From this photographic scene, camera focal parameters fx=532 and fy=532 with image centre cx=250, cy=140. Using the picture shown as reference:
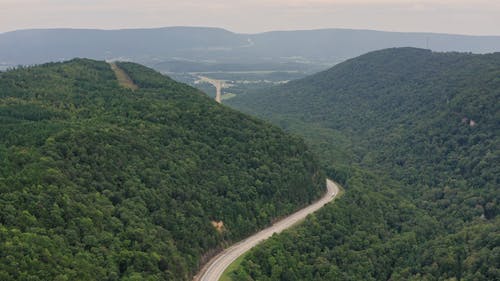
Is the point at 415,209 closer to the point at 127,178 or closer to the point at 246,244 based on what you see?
the point at 246,244

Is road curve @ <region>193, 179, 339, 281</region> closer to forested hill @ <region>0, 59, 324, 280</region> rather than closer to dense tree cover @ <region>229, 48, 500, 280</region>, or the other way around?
forested hill @ <region>0, 59, 324, 280</region>

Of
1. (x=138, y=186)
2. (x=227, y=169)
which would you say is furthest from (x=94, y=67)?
(x=138, y=186)

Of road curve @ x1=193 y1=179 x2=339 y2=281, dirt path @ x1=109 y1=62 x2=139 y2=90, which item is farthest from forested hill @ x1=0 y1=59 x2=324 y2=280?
dirt path @ x1=109 y1=62 x2=139 y2=90

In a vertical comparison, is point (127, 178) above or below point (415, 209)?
above

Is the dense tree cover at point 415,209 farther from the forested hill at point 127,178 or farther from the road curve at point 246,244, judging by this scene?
the forested hill at point 127,178

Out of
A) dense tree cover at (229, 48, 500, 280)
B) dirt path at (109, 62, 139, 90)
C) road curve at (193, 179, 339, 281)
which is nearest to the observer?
road curve at (193, 179, 339, 281)

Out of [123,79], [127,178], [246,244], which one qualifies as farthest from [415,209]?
[123,79]
